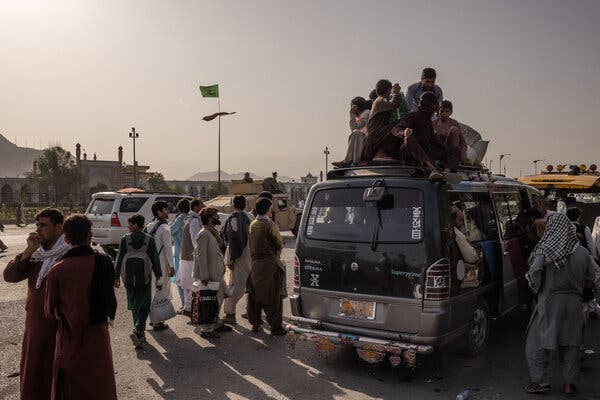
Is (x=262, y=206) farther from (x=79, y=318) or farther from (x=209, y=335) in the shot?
(x=79, y=318)

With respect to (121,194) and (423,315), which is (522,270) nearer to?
(423,315)

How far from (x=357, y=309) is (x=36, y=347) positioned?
2939 mm

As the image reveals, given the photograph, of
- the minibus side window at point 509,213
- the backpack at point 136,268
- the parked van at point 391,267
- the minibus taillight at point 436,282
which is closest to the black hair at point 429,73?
the minibus side window at point 509,213

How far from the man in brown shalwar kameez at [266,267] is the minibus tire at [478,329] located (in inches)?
99.4

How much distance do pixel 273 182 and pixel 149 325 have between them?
13397 millimetres

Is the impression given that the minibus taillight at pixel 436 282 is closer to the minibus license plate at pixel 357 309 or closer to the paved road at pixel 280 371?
the minibus license plate at pixel 357 309

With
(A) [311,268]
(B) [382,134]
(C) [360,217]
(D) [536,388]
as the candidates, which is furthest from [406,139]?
(D) [536,388]

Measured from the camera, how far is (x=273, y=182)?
20609 mm

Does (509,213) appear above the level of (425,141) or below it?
below

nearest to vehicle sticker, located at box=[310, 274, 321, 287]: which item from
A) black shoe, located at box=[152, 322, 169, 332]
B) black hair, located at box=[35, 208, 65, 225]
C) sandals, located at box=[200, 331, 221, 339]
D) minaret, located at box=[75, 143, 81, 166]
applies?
sandals, located at box=[200, 331, 221, 339]

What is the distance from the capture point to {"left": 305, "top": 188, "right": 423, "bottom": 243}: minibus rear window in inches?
199

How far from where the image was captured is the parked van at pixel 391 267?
4883 mm

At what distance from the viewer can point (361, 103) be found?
8.70 meters

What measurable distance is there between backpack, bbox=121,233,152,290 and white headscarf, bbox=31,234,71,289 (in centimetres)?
224
